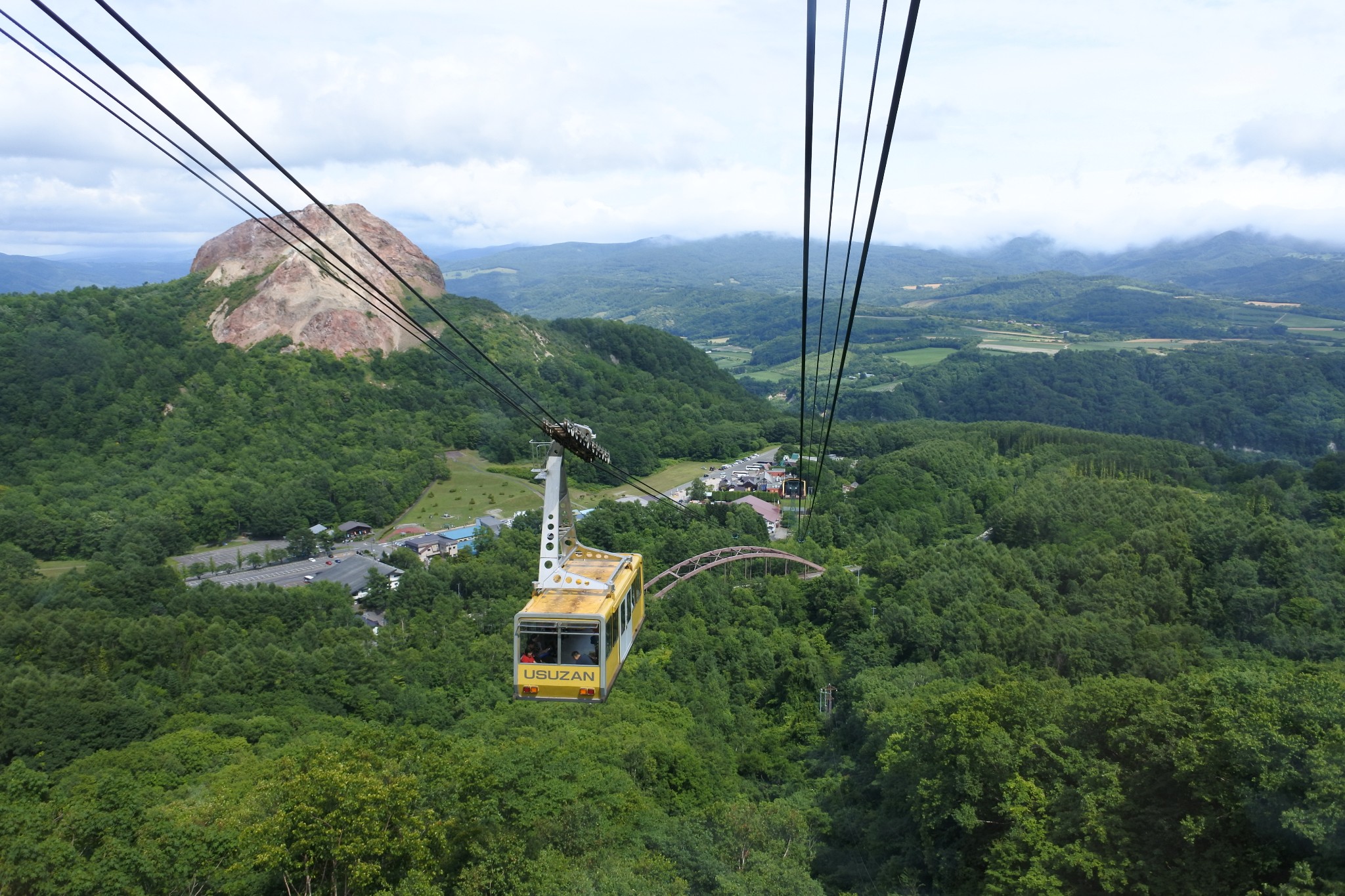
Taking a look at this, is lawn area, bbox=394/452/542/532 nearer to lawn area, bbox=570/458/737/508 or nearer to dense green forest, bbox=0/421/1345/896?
lawn area, bbox=570/458/737/508

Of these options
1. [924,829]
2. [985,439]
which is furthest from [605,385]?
[924,829]

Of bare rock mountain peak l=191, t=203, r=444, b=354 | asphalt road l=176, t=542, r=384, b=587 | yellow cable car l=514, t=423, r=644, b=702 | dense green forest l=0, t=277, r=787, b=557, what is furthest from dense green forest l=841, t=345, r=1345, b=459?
yellow cable car l=514, t=423, r=644, b=702

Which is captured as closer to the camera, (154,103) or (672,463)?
(154,103)

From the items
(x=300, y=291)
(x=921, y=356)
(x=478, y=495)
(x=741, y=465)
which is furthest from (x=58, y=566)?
(x=921, y=356)

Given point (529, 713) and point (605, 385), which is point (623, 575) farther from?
point (605, 385)

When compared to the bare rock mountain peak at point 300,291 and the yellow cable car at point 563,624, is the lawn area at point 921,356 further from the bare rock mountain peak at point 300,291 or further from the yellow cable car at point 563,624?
the yellow cable car at point 563,624
